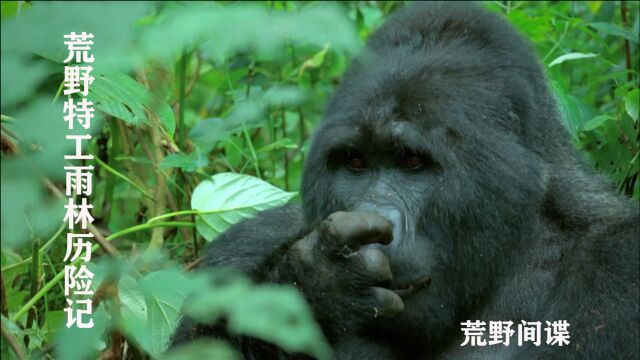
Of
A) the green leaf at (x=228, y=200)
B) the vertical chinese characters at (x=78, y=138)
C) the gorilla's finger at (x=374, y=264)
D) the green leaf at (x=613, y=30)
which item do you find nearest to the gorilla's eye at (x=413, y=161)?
the gorilla's finger at (x=374, y=264)

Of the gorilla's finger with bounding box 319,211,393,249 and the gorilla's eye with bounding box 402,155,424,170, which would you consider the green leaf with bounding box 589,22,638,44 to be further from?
the gorilla's finger with bounding box 319,211,393,249

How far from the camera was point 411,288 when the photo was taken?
297 centimetres

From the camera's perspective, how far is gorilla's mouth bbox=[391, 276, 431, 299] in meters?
2.94

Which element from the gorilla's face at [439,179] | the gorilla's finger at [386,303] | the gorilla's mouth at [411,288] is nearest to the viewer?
the gorilla's finger at [386,303]

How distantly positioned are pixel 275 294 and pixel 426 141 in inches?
81.9

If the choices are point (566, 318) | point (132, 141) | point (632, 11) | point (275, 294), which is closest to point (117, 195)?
point (132, 141)

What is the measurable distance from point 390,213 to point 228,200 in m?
0.96

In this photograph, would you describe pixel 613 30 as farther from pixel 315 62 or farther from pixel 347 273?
pixel 347 273

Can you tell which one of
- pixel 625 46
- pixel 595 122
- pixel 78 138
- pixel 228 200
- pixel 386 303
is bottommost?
pixel 386 303

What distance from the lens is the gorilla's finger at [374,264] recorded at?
2758 mm

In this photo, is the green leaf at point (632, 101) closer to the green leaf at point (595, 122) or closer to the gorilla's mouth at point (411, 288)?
the green leaf at point (595, 122)

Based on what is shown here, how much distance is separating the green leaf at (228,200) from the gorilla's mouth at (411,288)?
3.10 ft

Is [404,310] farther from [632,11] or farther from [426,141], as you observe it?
[632,11]

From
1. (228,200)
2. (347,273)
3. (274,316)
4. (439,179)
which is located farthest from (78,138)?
(228,200)
